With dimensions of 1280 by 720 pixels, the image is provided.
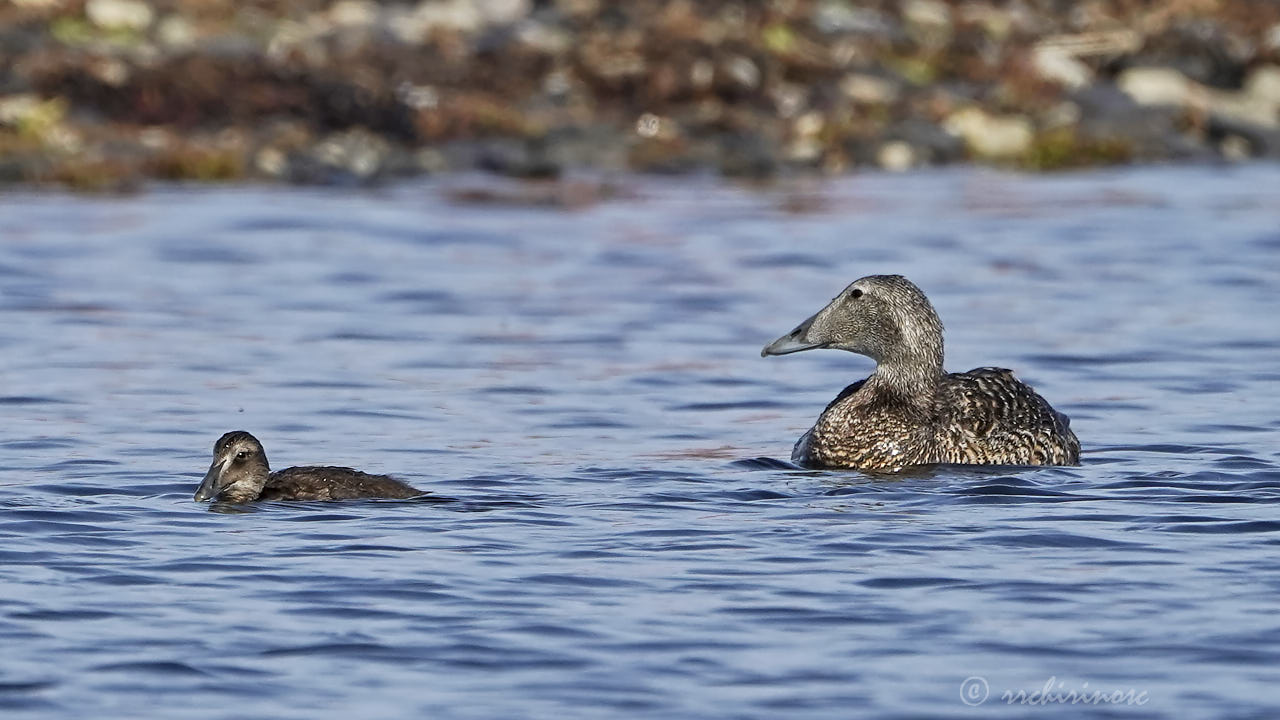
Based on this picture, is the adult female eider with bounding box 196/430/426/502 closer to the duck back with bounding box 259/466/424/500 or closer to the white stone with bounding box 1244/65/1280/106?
the duck back with bounding box 259/466/424/500

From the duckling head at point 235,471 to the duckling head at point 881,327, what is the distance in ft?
9.86

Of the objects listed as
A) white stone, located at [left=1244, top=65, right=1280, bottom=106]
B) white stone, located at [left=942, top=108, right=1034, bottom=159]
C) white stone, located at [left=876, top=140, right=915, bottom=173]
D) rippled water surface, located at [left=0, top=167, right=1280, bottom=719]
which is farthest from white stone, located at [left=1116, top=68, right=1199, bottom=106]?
rippled water surface, located at [left=0, top=167, right=1280, bottom=719]

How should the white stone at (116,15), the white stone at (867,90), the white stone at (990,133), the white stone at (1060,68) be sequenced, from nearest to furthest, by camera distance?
the white stone at (990,133)
the white stone at (867,90)
the white stone at (116,15)
the white stone at (1060,68)

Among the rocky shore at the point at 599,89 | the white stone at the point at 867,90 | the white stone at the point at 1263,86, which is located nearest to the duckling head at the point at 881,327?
the rocky shore at the point at 599,89

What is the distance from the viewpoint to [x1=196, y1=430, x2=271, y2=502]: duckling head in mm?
10883

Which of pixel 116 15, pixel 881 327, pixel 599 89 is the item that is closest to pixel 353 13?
pixel 116 15

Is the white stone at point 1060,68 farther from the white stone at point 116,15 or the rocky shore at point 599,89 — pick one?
the white stone at point 116,15

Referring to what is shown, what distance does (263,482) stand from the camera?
11.1 metres

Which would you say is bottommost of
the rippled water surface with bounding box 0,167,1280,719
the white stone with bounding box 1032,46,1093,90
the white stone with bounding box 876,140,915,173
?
the rippled water surface with bounding box 0,167,1280,719

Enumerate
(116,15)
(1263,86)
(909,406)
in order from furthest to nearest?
1. (1263,86)
2. (116,15)
3. (909,406)

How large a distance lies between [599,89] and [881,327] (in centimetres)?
1633

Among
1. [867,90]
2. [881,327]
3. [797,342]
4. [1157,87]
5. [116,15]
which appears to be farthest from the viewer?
[1157,87]

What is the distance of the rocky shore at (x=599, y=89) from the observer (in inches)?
1022

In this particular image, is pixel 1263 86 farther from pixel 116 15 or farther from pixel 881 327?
pixel 881 327
